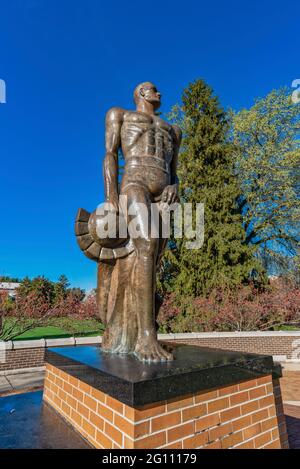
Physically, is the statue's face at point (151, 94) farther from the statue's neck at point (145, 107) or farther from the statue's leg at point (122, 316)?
the statue's leg at point (122, 316)

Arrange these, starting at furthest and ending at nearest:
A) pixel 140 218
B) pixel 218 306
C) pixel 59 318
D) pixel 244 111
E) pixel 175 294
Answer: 1. pixel 244 111
2. pixel 175 294
3. pixel 218 306
4. pixel 59 318
5. pixel 140 218

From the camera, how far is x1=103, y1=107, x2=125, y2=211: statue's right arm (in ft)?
11.6

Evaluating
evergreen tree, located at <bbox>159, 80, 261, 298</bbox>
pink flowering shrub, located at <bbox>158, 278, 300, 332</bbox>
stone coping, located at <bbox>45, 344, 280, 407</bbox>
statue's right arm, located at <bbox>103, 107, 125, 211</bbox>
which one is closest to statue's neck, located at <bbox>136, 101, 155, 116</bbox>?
statue's right arm, located at <bbox>103, 107, 125, 211</bbox>

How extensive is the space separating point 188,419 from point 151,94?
358 centimetres

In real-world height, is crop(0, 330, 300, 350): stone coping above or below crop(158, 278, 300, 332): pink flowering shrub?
below

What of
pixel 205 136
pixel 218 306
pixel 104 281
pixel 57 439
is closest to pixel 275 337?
pixel 218 306

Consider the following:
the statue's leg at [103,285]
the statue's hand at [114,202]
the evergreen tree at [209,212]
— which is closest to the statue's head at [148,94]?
the statue's hand at [114,202]

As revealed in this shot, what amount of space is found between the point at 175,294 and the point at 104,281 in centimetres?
1419

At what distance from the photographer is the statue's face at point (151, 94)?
3.97 metres

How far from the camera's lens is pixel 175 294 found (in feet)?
57.2

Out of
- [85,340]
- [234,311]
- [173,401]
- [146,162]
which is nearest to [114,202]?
[146,162]

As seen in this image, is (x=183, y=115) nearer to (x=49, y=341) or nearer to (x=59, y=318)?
(x=59, y=318)

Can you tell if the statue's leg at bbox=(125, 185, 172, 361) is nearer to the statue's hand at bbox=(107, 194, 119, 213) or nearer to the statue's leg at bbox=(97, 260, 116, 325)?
the statue's hand at bbox=(107, 194, 119, 213)

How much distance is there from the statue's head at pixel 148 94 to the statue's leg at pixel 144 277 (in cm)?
130
